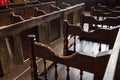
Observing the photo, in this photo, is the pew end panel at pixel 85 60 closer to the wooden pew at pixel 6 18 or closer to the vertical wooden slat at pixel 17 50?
the vertical wooden slat at pixel 17 50

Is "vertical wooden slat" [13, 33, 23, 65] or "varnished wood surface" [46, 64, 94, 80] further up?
"vertical wooden slat" [13, 33, 23, 65]

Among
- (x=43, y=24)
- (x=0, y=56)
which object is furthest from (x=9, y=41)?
(x=43, y=24)

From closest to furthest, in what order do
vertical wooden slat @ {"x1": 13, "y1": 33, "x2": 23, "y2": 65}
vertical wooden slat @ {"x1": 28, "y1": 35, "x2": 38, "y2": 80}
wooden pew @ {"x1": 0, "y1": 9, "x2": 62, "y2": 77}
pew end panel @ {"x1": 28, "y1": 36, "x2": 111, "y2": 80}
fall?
1. pew end panel @ {"x1": 28, "y1": 36, "x2": 111, "y2": 80}
2. vertical wooden slat @ {"x1": 28, "y1": 35, "x2": 38, "y2": 80}
3. wooden pew @ {"x1": 0, "y1": 9, "x2": 62, "y2": 77}
4. vertical wooden slat @ {"x1": 13, "y1": 33, "x2": 23, "y2": 65}

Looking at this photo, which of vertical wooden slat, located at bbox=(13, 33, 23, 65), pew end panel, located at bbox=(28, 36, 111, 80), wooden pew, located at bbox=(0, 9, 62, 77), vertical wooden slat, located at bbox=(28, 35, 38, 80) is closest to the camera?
pew end panel, located at bbox=(28, 36, 111, 80)

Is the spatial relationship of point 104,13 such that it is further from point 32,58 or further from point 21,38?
point 32,58

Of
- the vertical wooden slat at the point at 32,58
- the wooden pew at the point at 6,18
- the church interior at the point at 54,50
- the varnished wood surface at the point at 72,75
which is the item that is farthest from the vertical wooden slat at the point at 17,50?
the wooden pew at the point at 6,18

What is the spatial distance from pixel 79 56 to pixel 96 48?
1298 mm

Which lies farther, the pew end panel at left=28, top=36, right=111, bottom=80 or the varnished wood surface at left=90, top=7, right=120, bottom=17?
the varnished wood surface at left=90, top=7, right=120, bottom=17

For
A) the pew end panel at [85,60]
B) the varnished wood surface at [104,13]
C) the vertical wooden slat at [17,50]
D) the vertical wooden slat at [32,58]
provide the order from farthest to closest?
the varnished wood surface at [104,13] → the vertical wooden slat at [17,50] → the vertical wooden slat at [32,58] → the pew end panel at [85,60]

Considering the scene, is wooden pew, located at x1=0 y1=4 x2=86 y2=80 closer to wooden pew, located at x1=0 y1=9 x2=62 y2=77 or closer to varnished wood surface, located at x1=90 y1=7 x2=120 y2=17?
wooden pew, located at x1=0 y1=9 x2=62 y2=77

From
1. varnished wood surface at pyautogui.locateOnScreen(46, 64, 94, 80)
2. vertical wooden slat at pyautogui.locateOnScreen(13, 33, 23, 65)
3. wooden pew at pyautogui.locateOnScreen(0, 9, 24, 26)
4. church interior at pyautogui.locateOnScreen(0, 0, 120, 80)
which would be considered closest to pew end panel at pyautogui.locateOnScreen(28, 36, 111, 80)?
church interior at pyautogui.locateOnScreen(0, 0, 120, 80)

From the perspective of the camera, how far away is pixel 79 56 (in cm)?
104

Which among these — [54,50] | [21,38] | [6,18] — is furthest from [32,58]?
[6,18]

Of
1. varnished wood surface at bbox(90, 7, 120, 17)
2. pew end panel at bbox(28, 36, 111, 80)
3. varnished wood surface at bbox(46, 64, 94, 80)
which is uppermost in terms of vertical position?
varnished wood surface at bbox(90, 7, 120, 17)
